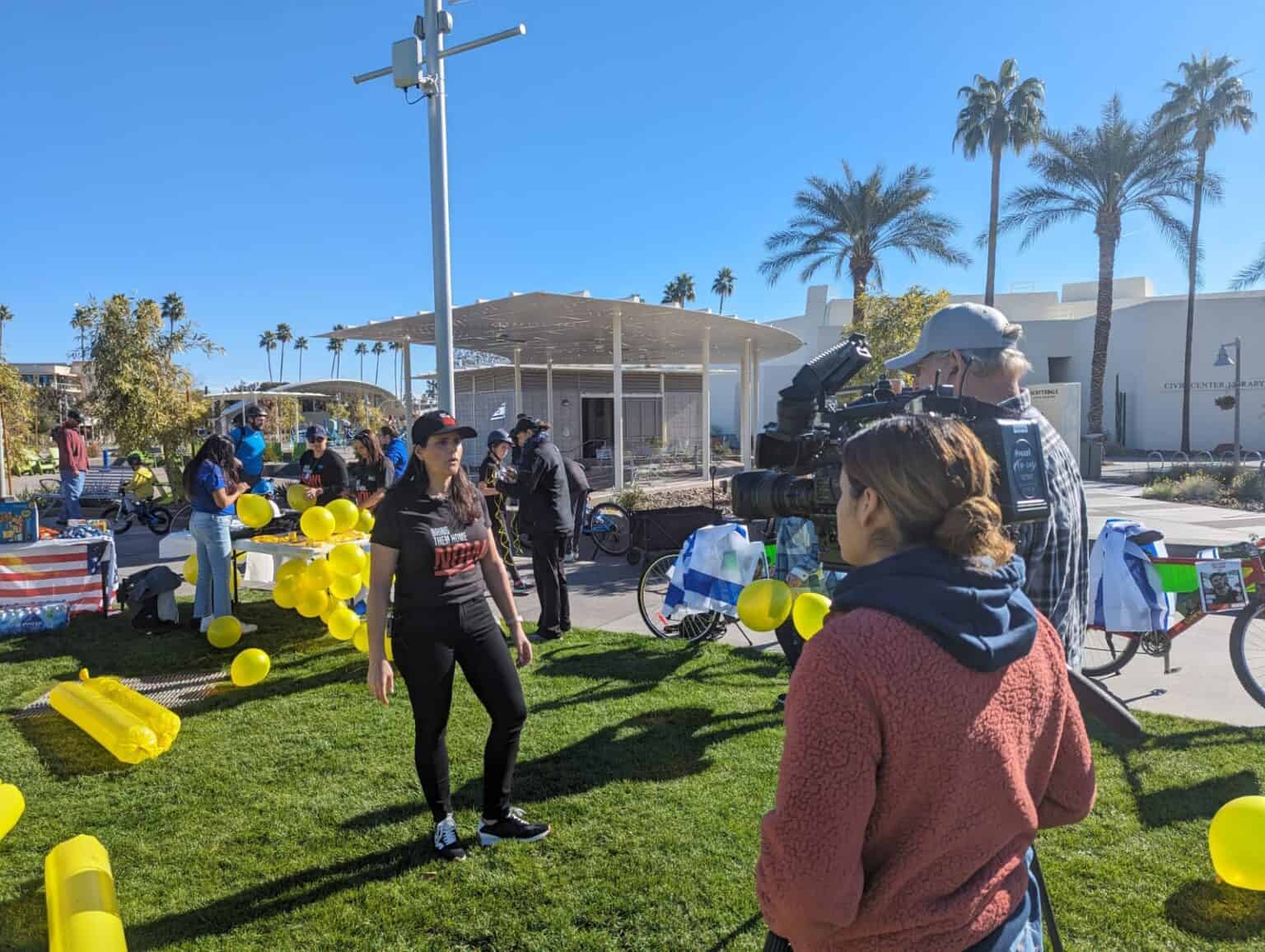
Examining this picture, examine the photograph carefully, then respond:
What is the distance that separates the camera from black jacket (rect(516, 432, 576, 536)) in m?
6.50

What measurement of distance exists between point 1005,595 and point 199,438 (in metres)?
17.6

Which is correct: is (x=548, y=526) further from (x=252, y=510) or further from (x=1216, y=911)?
(x=1216, y=911)

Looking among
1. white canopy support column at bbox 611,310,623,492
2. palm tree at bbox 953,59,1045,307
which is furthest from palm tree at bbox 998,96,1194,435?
white canopy support column at bbox 611,310,623,492

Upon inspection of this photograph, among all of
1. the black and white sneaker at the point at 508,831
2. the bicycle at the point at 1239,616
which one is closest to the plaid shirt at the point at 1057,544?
the black and white sneaker at the point at 508,831

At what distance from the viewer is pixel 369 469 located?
8.00 meters

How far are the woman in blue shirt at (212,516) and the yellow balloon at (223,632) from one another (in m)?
0.40

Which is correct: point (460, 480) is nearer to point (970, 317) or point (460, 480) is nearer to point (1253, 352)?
point (970, 317)

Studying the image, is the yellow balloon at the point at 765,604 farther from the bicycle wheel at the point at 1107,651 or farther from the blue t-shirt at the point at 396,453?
the blue t-shirt at the point at 396,453

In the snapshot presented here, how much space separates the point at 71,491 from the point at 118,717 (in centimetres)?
1036

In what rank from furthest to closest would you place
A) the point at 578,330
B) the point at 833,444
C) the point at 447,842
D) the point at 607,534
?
1. the point at 578,330
2. the point at 607,534
3. the point at 447,842
4. the point at 833,444

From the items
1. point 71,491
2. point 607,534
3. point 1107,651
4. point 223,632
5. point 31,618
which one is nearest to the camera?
point 1107,651

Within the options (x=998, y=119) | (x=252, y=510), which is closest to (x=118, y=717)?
(x=252, y=510)

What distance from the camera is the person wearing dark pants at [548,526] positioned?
21.2 ft

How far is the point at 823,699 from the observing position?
109cm
